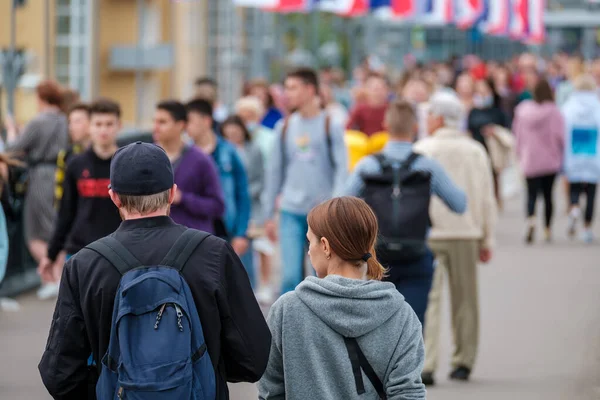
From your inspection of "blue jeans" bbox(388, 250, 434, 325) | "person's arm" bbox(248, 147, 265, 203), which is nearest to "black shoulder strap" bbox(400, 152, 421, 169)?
"blue jeans" bbox(388, 250, 434, 325)

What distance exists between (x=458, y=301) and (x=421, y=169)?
164cm

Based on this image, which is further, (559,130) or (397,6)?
(397,6)

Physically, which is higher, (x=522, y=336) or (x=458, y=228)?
(x=458, y=228)

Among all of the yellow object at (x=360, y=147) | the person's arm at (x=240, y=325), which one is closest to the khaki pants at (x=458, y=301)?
the yellow object at (x=360, y=147)

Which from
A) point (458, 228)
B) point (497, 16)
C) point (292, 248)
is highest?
point (497, 16)

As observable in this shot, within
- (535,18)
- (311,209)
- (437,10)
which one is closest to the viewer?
(311,209)

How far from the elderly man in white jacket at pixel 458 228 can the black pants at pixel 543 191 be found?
8241mm

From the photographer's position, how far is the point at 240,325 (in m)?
4.33

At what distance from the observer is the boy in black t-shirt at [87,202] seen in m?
7.95

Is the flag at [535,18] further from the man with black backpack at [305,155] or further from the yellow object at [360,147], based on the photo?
the man with black backpack at [305,155]

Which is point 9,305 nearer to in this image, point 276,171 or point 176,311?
point 276,171

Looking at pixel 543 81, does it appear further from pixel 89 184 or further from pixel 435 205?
pixel 89 184

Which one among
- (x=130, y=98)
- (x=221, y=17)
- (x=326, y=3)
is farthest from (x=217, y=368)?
(x=221, y=17)

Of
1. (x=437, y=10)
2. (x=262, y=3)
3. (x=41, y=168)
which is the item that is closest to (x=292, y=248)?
→ (x=41, y=168)
